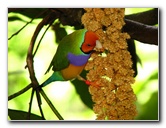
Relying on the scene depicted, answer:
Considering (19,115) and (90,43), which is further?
(19,115)

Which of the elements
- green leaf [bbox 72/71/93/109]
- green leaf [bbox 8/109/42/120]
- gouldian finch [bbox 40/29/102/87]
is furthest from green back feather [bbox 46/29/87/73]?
green leaf [bbox 8/109/42/120]

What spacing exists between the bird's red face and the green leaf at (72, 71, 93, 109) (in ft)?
0.53

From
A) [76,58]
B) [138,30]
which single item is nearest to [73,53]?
[76,58]

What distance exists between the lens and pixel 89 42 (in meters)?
1.65

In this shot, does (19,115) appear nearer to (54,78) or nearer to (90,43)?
(54,78)

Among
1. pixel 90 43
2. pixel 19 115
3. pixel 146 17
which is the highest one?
pixel 146 17

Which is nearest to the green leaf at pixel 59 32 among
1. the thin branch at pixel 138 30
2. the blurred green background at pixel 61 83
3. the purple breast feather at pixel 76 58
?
the blurred green background at pixel 61 83

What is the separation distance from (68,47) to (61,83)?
0.18 m

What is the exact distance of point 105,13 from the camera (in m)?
1.66

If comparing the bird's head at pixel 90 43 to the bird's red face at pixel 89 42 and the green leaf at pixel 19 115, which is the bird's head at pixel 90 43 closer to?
the bird's red face at pixel 89 42

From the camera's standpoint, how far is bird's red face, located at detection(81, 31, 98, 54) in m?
1.63

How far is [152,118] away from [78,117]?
33 cm

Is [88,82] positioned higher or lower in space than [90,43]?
lower
